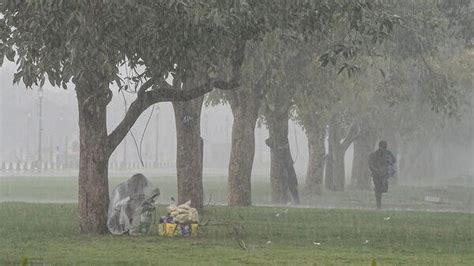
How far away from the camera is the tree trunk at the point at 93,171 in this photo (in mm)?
19078

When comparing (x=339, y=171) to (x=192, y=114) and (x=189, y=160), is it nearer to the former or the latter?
(x=189, y=160)

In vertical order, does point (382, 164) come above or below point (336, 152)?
below

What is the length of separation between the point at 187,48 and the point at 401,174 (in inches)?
2252

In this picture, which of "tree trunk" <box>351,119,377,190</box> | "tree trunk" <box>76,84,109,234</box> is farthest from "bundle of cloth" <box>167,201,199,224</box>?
"tree trunk" <box>351,119,377,190</box>

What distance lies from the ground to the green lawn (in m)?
0.01

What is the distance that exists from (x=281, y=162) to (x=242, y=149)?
16.6 feet

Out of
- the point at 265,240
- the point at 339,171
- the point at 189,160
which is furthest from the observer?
the point at 339,171

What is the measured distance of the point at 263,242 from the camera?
59.0 ft

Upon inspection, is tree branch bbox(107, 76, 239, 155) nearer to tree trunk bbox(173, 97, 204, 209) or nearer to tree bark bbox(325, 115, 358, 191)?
tree trunk bbox(173, 97, 204, 209)

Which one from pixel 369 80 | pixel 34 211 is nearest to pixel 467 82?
pixel 369 80

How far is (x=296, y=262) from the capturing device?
14.5m

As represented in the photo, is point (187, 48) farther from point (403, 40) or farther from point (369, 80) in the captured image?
point (369, 80)

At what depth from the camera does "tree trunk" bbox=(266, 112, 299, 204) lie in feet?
120

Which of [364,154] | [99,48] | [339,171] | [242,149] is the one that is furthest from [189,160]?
[364,154]
